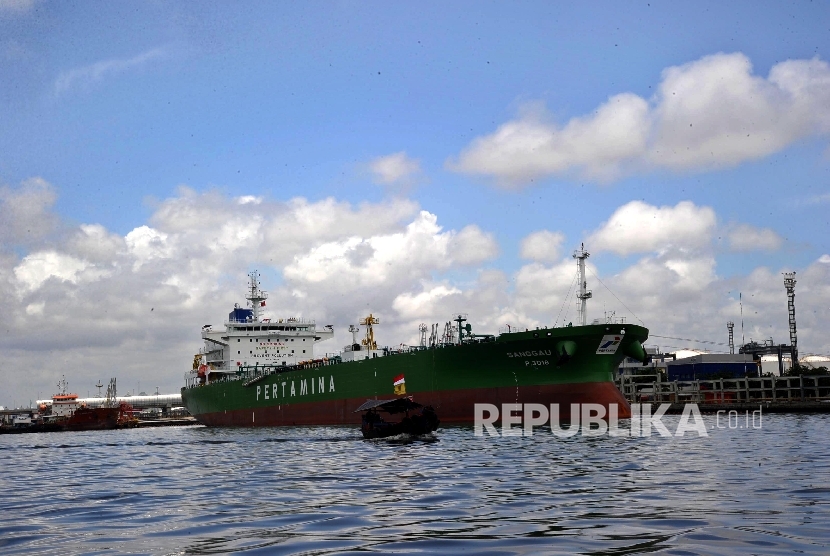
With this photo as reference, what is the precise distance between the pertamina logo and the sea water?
41.3ft

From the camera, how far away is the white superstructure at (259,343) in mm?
62625

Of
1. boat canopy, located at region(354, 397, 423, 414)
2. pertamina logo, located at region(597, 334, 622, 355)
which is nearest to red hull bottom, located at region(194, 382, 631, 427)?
pertamina logo, located at region(597, 334, 622, 355)

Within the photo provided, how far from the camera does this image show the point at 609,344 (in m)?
36.9

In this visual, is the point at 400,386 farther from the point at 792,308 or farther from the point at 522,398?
the point at 792,308

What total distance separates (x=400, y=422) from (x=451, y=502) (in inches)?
682

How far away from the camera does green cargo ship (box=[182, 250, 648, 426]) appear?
36.8 metres

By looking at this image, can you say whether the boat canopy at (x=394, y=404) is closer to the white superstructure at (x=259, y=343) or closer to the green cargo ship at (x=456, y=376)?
the green cargo ship at (x=456, y=376)

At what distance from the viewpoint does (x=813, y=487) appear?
13484 mm

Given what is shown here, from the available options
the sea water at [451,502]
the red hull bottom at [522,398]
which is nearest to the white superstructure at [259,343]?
the red hull bottom at [522,398]

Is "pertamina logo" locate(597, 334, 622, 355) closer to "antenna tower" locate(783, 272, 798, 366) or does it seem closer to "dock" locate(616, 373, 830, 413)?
"dock" locate(616, 373, 830, 413)

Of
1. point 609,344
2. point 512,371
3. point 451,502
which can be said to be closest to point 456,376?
point 512,371

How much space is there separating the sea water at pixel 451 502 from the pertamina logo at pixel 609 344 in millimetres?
12594

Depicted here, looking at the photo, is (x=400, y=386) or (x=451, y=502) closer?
(x=451, y=502)

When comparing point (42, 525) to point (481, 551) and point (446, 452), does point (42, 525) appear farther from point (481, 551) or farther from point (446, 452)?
point (446, 452)
